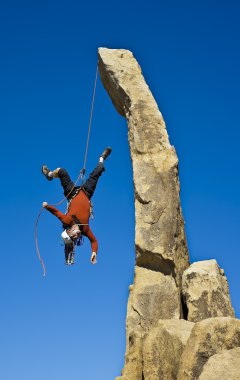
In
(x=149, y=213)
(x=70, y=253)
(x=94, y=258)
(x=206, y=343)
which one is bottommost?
(x=206, y=343)

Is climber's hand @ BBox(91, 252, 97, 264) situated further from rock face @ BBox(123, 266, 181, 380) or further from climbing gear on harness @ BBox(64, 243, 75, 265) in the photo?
rock face @ BBox(123, 266, 181, 380)

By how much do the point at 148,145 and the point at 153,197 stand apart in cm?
170

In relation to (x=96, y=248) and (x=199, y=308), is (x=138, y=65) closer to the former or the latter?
(x=96, y=248)

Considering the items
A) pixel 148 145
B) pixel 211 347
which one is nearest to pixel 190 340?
pixel 211 347

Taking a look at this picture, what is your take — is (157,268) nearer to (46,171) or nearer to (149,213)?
(149,213)

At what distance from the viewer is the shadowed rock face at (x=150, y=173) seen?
635 inches

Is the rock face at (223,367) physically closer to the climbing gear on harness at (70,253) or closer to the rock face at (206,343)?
the rock face at (206,343)

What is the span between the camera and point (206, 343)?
11.6 meters

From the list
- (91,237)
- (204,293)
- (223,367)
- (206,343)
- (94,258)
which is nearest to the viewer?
(223,367)

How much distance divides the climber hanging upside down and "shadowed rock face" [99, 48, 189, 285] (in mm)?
1250

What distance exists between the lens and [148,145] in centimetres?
1745

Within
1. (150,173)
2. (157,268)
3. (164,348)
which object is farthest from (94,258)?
(164,348)

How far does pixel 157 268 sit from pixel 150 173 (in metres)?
2.69

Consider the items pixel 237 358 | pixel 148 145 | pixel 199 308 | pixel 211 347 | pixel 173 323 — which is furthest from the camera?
pixel 148 145
